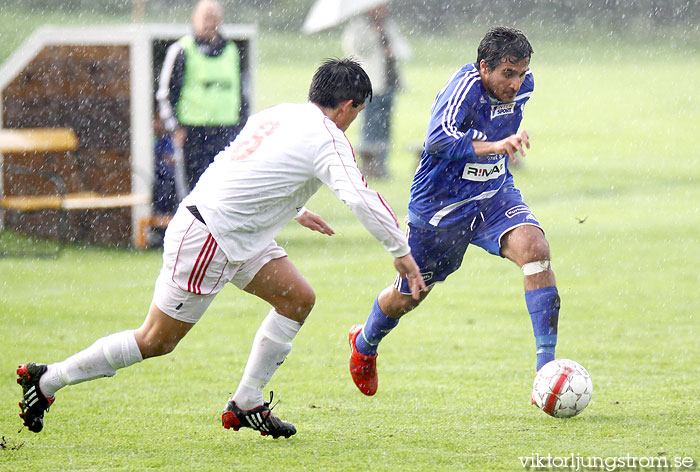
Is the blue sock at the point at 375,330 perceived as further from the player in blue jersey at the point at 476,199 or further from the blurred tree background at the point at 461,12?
the blurred tree background at the point at 461,12

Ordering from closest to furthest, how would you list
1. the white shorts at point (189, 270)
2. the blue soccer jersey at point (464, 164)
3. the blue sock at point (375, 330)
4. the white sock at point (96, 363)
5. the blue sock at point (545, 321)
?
the white shorts at point (189, 270) < the white sock at point (96, 363) < the blue sock at point (545, 321) < the blue soccer jersey at point (464, 164) < the blue sock at point (375, 330)

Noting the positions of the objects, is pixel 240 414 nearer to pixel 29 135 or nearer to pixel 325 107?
pixel 325 107

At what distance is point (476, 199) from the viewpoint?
5773mm

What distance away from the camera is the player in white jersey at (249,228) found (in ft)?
15.3

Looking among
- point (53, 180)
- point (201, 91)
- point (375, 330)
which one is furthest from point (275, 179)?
point (53, 180)

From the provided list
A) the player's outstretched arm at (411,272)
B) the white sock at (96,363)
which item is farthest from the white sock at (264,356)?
the player's outstretched arm at (411,272)

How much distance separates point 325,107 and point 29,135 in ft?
22.3

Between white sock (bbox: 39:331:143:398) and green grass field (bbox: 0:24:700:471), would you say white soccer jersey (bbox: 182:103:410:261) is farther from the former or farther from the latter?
green grass field (bbox: 0:24:700:471)

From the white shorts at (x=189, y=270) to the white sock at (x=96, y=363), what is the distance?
236mm

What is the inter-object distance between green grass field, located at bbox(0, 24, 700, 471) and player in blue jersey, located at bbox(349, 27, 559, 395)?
17.4 inches

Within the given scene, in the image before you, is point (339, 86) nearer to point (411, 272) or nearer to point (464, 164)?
point (411, 272)

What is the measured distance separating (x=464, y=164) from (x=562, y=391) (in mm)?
1317

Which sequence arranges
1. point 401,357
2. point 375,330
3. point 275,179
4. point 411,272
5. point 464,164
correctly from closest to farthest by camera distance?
point 411,272 → point 275,179 → point 464,164 → point 375,330 → point 401,357

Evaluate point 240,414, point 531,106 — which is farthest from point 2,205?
point 531,106
